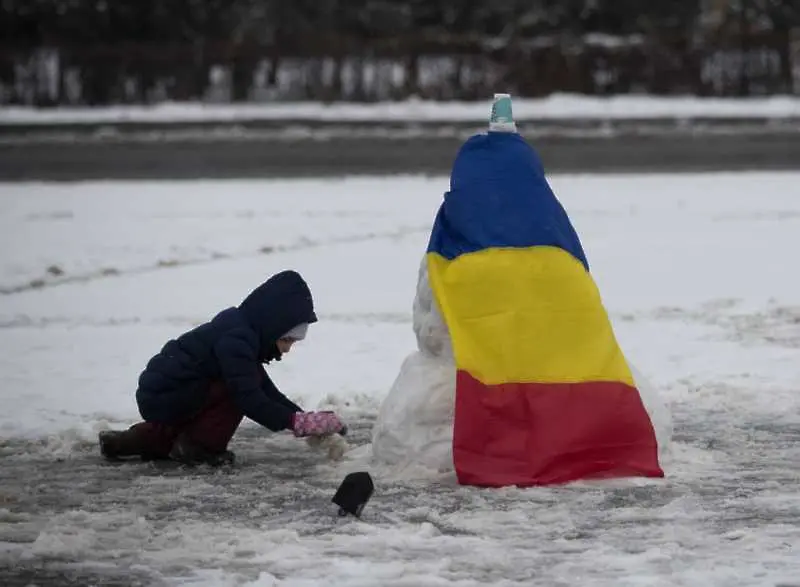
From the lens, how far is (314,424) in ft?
21.2

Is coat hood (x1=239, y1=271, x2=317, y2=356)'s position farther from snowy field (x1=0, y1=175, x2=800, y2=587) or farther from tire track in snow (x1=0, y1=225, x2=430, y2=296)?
tire track in snow (x1=0, y1=225, x2=430, y2=296)

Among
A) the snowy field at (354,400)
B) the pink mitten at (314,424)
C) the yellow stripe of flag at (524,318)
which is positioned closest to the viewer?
the snowy field at (354,400)

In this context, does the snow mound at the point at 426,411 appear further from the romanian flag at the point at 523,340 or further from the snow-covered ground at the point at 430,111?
the snow-covered ground at the point at 430,111

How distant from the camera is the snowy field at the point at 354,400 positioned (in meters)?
5.16

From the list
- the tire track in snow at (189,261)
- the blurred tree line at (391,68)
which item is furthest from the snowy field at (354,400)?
the blurred tree line at (391,68)

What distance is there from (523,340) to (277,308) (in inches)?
39.3

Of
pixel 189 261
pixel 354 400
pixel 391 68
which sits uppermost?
pixel 391 68

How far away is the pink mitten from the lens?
21.2ft

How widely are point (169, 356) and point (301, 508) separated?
44.0 inches

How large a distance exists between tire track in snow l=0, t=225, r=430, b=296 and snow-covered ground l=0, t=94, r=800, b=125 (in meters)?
13.3

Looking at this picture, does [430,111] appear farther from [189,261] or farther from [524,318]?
[524,318]

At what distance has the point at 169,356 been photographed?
6.67 m

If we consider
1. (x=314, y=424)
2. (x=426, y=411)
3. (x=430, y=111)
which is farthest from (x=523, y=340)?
(x=430, y=111)

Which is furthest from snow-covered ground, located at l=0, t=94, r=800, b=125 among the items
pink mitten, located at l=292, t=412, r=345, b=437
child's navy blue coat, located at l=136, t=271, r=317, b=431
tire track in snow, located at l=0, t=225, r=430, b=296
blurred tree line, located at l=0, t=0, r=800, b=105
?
pink mitten, located at l=292, t=412, r=345, b=437
